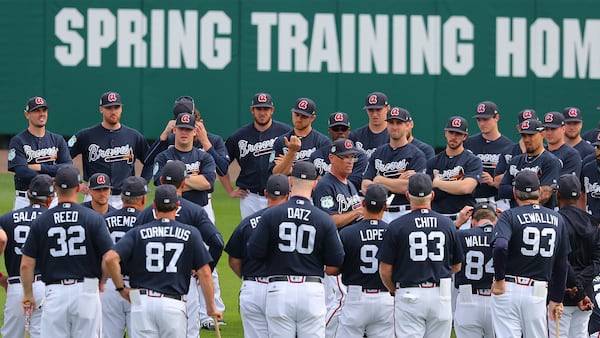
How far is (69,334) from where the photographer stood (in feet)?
29.5

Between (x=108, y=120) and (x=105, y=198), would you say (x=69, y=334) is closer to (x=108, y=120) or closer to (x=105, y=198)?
(x=105, y=198)

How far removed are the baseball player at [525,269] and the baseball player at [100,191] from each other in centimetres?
332

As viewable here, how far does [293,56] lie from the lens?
21.2 meters

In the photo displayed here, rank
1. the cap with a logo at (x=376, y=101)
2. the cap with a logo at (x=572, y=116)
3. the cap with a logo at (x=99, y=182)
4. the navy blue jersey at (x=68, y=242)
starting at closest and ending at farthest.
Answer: the navy blue jersey at (x=68, y=242)
the cap with a logo at (x=99, y=182)
the cap with a logo at (x=376, y=101)
the cap with a logo at (x=572, y=116)

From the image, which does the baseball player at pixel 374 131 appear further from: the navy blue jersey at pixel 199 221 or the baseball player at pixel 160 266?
the baseball player at pixel 160 266

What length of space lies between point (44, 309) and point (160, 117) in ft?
Answer: 40.7

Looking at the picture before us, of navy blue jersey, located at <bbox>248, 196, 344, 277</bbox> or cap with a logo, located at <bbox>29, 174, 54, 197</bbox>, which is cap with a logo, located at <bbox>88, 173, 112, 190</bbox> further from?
navy blue jersey, located at <bbox>248, 196, 344, 277</bbox>

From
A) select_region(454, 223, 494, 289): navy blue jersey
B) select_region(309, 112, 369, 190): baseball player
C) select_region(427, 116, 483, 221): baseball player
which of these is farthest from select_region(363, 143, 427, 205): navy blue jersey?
select_region(454, 223, 494, 289): navy blue jersey

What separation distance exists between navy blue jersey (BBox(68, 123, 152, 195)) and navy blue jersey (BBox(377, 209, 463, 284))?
13.1 ft

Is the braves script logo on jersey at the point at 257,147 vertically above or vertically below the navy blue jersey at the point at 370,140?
below

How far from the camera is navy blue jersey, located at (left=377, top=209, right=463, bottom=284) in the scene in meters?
8.87

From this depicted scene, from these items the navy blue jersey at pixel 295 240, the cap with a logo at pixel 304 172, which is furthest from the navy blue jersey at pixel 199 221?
the cap with a logo at pixel 304 172

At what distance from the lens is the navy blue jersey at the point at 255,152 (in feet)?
41.6

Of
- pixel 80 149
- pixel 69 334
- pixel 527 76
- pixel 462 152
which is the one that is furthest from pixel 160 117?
pixel 69 334
